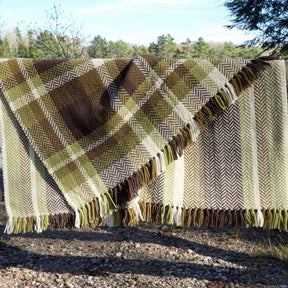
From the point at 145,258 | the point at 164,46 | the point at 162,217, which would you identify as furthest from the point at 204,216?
the point at 164,46

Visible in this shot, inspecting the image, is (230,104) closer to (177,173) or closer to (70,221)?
(177,173)

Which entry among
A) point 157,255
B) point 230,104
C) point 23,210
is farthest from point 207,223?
point 157,255

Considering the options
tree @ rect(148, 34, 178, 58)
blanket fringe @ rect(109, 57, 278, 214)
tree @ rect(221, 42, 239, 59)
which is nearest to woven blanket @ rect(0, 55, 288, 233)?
blanket fringe @ rect(109, 57, 278, 214)

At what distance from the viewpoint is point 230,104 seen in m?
1.59

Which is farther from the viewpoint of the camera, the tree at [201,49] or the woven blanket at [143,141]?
the tree at [201,49]

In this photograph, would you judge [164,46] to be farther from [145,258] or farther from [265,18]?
[145,258]

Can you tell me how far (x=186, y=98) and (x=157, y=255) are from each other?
188 cm

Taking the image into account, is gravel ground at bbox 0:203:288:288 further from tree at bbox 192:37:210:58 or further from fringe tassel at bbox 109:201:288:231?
tree at bbox 192:37:210:58

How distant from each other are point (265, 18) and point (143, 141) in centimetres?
736

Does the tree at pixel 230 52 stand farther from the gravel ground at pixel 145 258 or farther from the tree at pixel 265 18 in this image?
the gravel ground at pixel 145 258

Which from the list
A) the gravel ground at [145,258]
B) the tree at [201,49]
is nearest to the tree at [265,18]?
the tree at [201,49]

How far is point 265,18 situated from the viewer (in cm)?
793

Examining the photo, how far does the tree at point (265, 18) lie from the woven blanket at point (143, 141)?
648 centimetres

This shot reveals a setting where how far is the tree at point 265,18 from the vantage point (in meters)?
7.69
